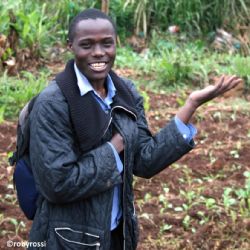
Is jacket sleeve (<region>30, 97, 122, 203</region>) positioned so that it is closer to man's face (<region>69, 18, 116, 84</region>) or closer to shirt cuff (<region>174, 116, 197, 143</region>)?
man's face (<region>69, 18, 116, 84</region>)

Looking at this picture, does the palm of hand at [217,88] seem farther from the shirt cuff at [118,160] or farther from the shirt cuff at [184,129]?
the shirt cuff at [118,160]

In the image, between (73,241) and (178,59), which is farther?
(178,59)

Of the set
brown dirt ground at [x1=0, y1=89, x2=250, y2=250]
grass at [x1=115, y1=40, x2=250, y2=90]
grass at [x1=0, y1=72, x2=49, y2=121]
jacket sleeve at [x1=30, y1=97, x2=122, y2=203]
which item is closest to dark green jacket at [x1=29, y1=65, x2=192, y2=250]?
jacket sleeve at [x1=30, y1=97, x2=122, y2=203]

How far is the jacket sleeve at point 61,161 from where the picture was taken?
1993mm

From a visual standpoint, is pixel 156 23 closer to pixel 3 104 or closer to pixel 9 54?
pixel 9 54

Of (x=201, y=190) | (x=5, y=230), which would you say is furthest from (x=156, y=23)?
(x=5, y=230)

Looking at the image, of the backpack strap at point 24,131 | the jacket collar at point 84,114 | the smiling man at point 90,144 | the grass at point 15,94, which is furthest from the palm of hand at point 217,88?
the grass at point 15,94

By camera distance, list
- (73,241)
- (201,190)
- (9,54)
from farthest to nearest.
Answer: (9,54)
(201,190)
(73,241)

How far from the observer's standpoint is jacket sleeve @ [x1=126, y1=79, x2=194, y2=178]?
2.22 meters

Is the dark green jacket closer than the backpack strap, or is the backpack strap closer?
the dark green jacket

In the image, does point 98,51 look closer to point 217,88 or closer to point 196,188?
point 217,88

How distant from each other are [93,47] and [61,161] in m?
0.43

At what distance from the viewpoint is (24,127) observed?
6.98ft

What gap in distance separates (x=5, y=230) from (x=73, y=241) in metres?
1.55
